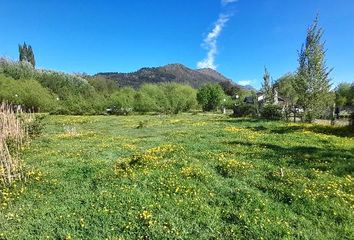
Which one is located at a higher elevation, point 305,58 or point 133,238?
Result: point 305,58

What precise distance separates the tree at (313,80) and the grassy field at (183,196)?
19.0 m

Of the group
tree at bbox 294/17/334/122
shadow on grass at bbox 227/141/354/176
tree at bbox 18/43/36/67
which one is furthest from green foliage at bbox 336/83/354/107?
tree at bbox 18/43/36/67

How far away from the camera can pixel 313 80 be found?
1350 inches

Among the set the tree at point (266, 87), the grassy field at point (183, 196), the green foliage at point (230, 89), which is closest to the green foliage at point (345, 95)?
the green foliage at point (230, 89)

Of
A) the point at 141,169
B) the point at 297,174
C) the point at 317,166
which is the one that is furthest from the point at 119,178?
the point at 317,166

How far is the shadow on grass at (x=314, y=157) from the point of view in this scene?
13.9m

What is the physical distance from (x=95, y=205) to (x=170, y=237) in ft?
8.65

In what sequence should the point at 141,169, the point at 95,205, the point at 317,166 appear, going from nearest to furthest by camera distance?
the point at 95,205, the point at 141,169, the point at 317,166

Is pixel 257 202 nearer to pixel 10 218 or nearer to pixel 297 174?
pixel 297 174

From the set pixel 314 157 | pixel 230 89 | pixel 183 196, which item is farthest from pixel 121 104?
pixel 230 89

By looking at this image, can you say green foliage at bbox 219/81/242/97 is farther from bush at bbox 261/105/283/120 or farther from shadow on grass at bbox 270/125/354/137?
shadow on grass at bbox 270/125/354/137

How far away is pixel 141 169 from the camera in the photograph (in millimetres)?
12961

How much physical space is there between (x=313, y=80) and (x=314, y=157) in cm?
2062

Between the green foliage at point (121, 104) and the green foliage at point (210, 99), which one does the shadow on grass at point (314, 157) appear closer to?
the green foliage at point (121, 104)
